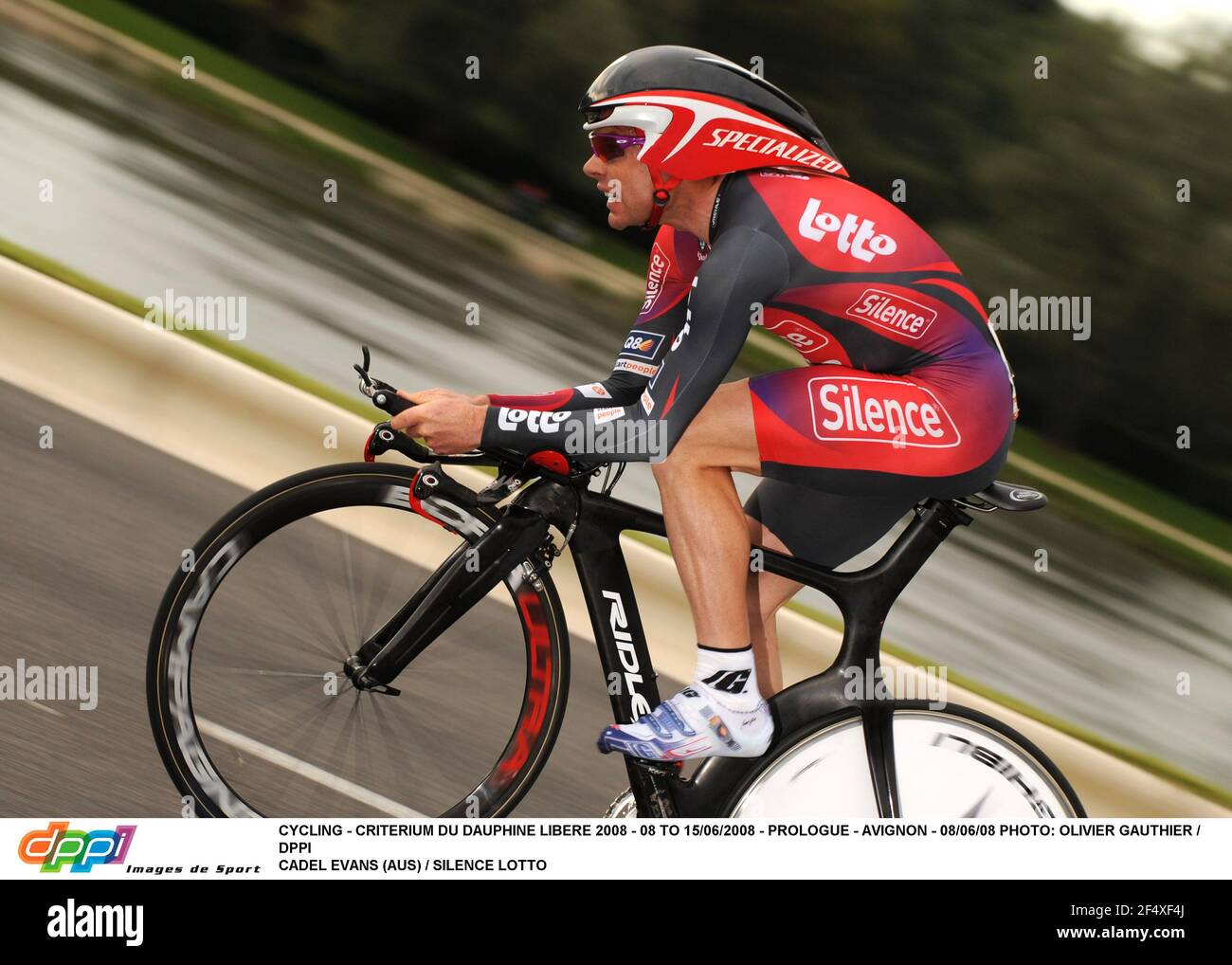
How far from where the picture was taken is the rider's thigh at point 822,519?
130 inches

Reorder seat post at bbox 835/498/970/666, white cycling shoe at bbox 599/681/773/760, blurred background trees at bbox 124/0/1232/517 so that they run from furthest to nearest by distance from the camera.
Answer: blurred background trees at bbox 124/0/1232/517, seat post at bbox 835/498/970/666, white cycling shoe at bbox 599/681/773/760

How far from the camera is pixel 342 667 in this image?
3.34 metres

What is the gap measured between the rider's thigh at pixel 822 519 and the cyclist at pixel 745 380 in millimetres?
104

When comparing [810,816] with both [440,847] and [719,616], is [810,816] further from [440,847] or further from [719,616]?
[440,847]

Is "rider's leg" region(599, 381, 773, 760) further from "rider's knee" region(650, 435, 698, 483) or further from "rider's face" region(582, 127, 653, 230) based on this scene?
"rider's face" region(582, 127, 653, 230)

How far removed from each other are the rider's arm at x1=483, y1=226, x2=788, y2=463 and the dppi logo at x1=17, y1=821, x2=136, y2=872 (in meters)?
1.14

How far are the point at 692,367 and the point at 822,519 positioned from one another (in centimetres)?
64

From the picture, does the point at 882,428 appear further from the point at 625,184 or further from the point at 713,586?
the point at 625,184

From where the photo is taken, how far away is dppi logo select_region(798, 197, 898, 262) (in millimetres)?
2982

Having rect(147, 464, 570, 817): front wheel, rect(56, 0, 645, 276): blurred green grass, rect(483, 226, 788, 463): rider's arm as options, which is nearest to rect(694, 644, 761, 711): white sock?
rect(147, 464, 570, 817): front wheel

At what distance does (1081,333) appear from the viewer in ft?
33.6

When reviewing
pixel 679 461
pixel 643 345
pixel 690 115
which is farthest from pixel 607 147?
pixel 679 461

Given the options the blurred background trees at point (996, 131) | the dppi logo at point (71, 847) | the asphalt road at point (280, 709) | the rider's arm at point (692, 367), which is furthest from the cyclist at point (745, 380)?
the blurred background trees at point (996, 131)

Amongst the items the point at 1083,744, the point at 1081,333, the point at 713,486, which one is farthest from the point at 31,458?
the point at 1081,333
